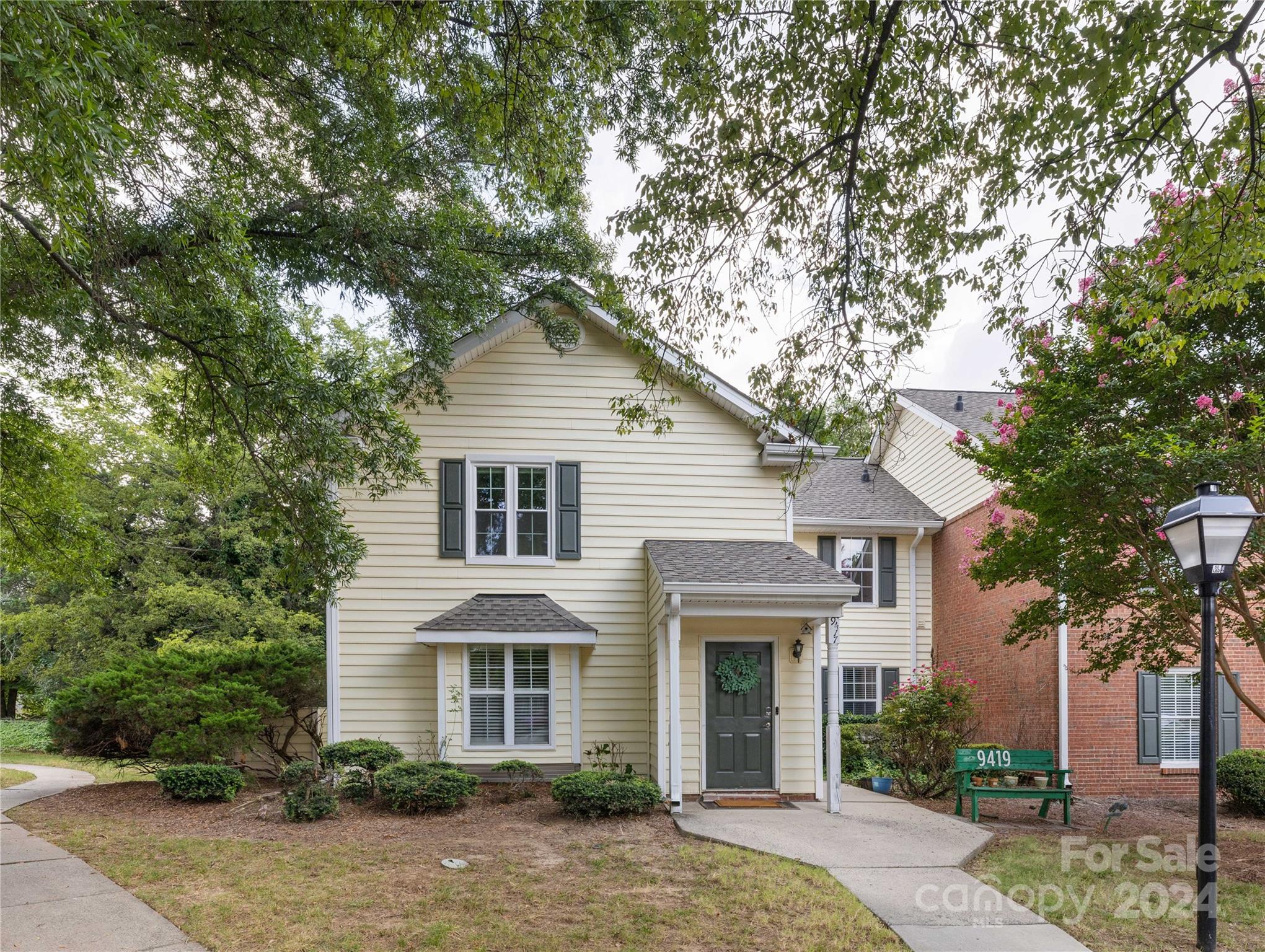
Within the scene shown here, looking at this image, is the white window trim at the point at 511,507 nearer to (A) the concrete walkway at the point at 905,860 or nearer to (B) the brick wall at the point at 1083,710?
(A) the concrete walkway at the point at 905,860

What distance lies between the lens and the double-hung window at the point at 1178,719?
14312 mm

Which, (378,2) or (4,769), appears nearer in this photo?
(378,2)

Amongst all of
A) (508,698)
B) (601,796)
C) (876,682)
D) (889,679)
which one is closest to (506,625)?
(508,698)

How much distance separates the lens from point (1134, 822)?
11.2m

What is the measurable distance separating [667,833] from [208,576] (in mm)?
15706

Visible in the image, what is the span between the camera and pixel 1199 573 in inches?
224

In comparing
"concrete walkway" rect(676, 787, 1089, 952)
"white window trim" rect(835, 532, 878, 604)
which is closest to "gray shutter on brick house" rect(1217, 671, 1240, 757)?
"white window trim" rect(835, 532, 878, 604)

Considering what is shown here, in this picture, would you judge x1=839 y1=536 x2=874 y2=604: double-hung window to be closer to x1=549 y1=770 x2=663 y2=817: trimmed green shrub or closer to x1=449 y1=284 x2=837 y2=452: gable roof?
x1=449 y1=284 x2=837 y2=452: gable roof

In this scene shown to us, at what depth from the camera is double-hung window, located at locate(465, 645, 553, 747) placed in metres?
12.0

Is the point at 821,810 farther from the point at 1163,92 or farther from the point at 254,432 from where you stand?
the point at 1163,92

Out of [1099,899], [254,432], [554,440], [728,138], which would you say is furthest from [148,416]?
[1099,899]

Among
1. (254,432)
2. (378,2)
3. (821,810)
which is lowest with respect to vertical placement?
(821,810)

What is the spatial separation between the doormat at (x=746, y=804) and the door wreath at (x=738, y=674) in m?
1.38

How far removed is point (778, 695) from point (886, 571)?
22.7ft
